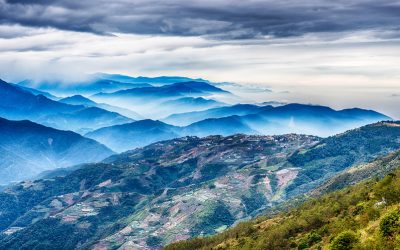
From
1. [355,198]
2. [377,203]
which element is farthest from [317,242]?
[355,198]

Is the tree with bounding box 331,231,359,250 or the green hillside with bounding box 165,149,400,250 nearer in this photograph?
the green hillside with bounding box 165,149,400,250

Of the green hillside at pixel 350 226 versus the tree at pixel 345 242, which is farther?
the tree at pixel 345 242

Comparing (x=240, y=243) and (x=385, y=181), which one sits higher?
(x=385, y=181)

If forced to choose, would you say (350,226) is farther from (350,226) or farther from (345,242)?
(345,242)

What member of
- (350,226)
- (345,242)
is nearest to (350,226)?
(350,226)

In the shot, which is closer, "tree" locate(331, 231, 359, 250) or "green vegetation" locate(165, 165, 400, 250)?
"green vegetation" locate(165, 165, 400, 250)

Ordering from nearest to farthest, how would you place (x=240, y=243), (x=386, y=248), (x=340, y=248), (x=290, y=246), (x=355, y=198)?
(x=386, y=248)
(x=340, y=248)
(x=290, y=246)
(x=355, y=198)
(x=240, y=243)

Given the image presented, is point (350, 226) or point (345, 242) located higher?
point (345, 242)

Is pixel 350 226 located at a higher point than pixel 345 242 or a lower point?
lower

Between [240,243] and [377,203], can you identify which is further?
[240,243]

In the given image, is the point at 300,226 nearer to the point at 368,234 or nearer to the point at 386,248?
the point at 368,234

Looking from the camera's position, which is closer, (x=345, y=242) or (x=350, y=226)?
(x=345, y=242)
